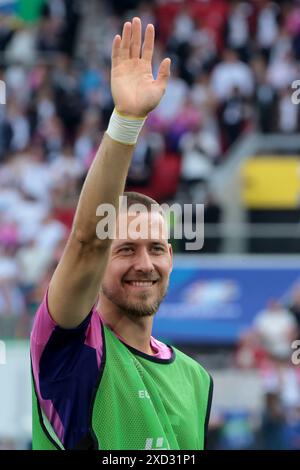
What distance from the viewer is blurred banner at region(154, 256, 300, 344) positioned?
12305mm

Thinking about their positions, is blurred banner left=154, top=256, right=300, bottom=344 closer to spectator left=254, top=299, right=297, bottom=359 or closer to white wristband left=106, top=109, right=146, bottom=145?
spectator left=254, top=299, right=297, bottom=359

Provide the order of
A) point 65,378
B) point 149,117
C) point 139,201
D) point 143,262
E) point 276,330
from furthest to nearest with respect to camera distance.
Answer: point 149,117, point 276,330, point 139,201, point 143,262, point 65,378

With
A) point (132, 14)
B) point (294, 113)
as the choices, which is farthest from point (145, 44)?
point (132, 14)

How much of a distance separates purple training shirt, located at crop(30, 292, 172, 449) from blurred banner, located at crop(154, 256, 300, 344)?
338 inches

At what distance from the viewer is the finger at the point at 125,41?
11.4ft

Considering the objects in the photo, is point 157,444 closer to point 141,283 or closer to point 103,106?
point 141,283

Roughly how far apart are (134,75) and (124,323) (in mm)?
918

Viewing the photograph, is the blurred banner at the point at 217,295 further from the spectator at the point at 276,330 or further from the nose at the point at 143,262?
the nose at the point at 143,262

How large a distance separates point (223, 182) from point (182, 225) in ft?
5.34

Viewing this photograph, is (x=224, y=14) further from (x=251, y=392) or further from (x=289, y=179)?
(x=251, y=392)

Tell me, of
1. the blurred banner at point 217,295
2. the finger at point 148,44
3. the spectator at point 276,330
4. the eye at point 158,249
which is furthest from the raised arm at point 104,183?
the blurred banner at point 217,295

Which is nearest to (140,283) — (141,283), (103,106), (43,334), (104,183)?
(141,283)

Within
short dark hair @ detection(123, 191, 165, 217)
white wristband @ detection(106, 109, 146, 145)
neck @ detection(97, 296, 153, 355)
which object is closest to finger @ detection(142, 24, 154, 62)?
white wristband @ detection(106, 109, 146, 145)

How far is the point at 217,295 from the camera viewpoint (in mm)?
12336
